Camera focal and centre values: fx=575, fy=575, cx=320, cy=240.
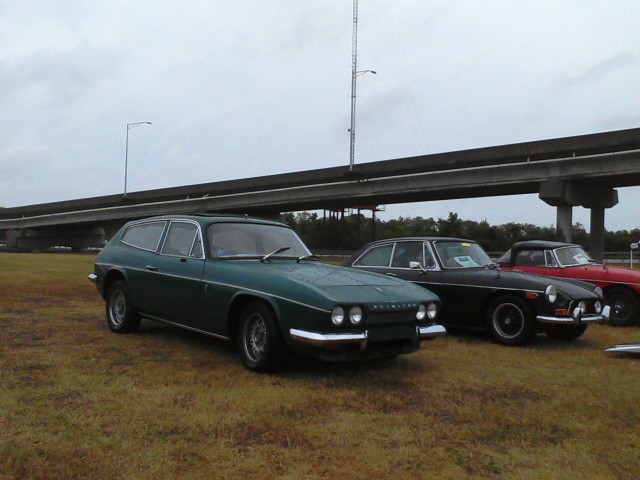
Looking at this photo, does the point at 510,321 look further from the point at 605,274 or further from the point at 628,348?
the point at 605,274

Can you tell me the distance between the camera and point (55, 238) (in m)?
69.8

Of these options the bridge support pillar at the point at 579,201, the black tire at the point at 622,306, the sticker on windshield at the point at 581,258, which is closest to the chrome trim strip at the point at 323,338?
the black tire at the point at 622,306

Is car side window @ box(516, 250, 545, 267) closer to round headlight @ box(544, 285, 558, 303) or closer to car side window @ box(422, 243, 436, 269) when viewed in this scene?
car side window @ box(422, 243, 436, 269)

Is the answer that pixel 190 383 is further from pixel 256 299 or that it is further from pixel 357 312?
pixel 357 312

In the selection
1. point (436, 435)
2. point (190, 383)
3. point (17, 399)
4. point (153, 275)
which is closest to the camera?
point (436, 435)

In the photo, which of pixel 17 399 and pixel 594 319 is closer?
pixel 17 399

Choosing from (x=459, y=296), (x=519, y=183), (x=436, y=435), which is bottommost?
(x=436, y=435)

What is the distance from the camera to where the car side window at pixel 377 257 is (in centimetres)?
857

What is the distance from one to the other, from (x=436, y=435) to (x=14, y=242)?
72.5 meters

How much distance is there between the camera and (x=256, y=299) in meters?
5.25

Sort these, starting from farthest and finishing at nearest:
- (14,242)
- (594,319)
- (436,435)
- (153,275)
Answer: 1. (14,242)
2. (594,319)
3. (153,275)
4. (436,435)

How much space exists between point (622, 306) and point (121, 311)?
7.63m

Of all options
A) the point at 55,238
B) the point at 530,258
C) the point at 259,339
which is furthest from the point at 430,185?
the point at 55,238

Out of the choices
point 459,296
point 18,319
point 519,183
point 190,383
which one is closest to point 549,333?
point 459,296
